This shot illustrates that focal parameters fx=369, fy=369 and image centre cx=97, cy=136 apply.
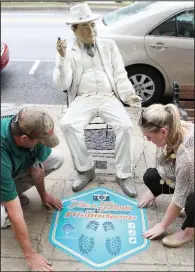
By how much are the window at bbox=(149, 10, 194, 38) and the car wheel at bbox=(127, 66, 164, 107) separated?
324 mm

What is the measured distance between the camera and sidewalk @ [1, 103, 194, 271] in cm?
192

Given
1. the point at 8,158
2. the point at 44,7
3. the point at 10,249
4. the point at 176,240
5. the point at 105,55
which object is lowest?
the point at 176,240

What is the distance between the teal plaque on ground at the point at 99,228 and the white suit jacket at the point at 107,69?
0.83 meters

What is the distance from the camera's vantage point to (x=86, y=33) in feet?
9.38

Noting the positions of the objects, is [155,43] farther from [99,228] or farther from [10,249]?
[10,249]

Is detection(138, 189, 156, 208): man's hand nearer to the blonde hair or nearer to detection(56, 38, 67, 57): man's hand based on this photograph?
the blonde hair

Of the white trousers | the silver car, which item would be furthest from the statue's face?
the white trousers

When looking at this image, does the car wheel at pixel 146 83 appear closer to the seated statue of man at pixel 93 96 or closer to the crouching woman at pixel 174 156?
the seated statue of man at pixel 93 96

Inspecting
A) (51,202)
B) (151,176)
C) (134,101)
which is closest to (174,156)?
(151,176)

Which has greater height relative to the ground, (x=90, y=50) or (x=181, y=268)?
(x=90, y=50)


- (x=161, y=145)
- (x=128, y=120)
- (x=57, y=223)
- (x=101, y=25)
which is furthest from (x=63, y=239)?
(x=101, y=25)

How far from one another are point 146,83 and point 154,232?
108cm

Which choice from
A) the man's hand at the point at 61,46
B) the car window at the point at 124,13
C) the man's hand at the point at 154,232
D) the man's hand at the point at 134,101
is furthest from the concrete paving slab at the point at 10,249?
the car window at the point at 124,13

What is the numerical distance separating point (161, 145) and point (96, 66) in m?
1.08
